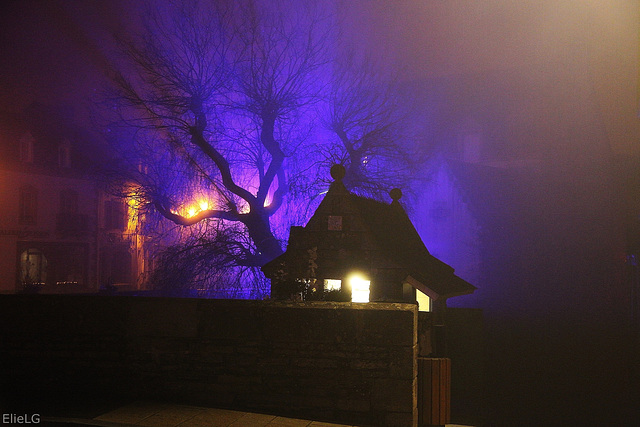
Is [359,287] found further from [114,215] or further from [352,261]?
[114,215]

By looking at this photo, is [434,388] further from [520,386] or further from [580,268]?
[580,268]

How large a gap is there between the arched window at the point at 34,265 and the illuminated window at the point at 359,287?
103 feet

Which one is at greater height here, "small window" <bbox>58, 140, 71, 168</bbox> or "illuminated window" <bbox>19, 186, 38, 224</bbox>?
"small window" <bbox>58, 140, 71, 168</bbox>

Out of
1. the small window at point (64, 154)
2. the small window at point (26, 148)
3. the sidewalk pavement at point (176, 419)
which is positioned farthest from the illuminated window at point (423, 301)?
the small window at point (64, 154)

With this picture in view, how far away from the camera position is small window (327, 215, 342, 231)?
43.4ft

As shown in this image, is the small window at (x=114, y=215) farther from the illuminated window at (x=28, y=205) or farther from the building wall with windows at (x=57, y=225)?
the illuminated window at (x=28, y=205)

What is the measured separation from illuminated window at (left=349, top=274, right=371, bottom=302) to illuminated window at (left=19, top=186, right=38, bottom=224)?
1385 inches

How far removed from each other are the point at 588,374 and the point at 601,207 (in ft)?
31.9

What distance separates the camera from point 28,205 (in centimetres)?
4112

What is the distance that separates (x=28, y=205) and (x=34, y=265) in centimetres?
448

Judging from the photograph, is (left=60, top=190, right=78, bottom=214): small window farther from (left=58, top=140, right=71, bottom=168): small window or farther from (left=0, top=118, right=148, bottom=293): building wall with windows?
(left=58, top=140, right=71, bottom=168): small window

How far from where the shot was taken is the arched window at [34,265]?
3875cm

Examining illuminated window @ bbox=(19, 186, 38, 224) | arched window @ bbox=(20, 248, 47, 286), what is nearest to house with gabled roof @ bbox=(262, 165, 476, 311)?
arched window @ bbox=(20, 248, 47, 286)

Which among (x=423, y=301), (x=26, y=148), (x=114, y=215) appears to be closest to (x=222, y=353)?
(x=423, y=301)
